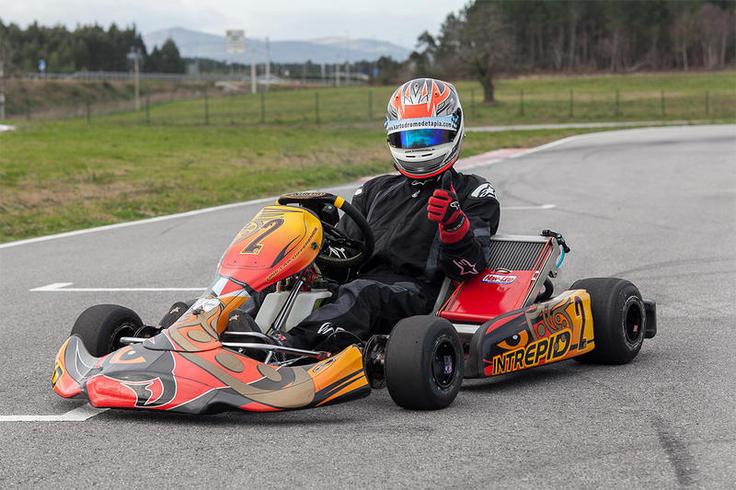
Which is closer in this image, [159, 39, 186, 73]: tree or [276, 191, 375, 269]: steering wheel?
[276, 191, 375, 269]: steering wheel

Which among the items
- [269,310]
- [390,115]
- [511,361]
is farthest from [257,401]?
[390,115]

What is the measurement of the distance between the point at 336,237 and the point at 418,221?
0.44 metres

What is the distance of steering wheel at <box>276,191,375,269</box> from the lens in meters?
5.36

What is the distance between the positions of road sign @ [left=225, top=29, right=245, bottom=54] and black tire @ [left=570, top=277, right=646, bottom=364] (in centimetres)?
11233

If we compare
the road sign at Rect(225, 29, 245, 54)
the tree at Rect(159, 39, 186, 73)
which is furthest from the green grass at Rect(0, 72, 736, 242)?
the tree at Rect(159, 39, 186, 73)

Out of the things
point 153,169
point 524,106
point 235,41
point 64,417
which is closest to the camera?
point 64,417

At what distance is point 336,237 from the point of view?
5.44 m

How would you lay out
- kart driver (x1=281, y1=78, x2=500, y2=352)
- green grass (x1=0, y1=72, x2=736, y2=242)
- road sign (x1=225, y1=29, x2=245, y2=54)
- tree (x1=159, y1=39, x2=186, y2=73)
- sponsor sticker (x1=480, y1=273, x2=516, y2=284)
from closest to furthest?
kart driver (x1=281, y1=78, x2=500, y2=352), sponsor sticker (x1=480, y1=273, x2=516, y2=284), green grass (x1=0, y1=72, x2=736, y2=242), road sign (x1=225, y1=29, x2=245, y2=54), tree (x1=159, y1=39, x2=186, y2=73)

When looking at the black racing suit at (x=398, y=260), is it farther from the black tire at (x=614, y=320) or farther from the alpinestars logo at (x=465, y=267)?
the black tire at (x=614, y=320)

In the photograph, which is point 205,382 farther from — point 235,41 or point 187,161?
point 235,41

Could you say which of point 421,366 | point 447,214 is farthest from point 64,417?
point 447,214

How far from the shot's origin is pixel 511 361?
17.0 feet

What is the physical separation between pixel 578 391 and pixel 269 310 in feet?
4.81

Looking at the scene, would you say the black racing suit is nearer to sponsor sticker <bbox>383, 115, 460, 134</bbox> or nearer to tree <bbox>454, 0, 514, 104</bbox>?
sponsor sticker <bbox>383, 115, 460, 134</bbox>
